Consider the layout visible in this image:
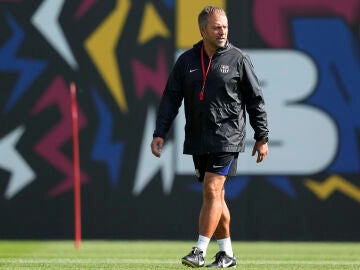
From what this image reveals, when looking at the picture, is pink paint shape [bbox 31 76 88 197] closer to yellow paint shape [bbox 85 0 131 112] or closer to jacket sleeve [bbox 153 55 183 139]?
yellow paint shape [bbox 85 0 131 112]

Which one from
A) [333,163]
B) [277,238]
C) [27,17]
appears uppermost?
[27,17]

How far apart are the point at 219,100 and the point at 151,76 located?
5777mm

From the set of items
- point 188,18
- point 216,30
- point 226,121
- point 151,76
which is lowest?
point 226,121

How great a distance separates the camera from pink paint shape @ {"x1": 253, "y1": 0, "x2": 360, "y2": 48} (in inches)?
547

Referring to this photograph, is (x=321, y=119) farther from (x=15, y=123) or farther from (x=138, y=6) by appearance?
(x=15, y=123)

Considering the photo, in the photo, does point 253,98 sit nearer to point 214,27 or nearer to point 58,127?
point 214,27

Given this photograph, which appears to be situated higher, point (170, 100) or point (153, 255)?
point (170, 100)

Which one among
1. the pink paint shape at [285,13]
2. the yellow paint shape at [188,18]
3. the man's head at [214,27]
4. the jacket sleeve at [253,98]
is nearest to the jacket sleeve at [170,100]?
the man's head at [214,27]

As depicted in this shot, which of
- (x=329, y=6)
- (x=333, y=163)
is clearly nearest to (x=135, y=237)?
(x=333, y=163)

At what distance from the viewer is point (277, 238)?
45.7ft

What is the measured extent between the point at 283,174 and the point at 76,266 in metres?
5.53

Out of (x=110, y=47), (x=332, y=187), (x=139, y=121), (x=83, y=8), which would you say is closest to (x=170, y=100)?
(x=139, y=121)

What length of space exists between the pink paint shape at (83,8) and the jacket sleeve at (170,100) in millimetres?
5670

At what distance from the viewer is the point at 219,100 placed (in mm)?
8203
